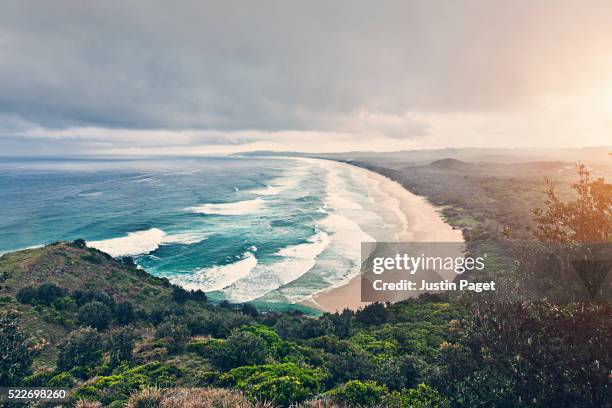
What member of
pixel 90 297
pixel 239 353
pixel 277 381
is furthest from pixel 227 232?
pixel 277 381

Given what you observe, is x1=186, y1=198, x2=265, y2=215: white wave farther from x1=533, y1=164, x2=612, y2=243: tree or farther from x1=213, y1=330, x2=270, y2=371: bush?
x1=533, y1=164, x2=612, y2=243: tree

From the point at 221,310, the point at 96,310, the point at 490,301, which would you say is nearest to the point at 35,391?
the point at 96,310

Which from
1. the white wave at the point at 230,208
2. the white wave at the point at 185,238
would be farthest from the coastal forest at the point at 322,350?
the white wave at the point at 230,208

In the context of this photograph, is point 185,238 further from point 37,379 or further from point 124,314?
point 37,379

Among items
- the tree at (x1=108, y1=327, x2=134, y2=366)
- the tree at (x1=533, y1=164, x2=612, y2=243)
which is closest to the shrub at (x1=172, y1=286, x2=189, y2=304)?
the tree at (x1=108, y1=327, x2=134, y2=366)

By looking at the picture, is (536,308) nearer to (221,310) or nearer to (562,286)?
(562,286)
